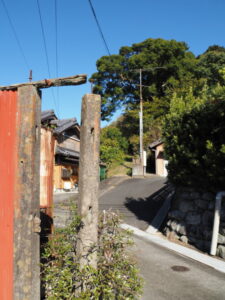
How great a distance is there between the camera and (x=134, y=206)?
14.3m

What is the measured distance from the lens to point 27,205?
3018mm

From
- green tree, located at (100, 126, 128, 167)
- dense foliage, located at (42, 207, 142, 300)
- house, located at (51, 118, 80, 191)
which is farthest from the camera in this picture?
green tree, located at (100, 126, 128, 167)

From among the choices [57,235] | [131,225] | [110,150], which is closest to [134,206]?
[131,225]

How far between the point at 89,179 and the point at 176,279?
4.07m

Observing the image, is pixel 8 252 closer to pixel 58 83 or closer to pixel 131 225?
pixel 58 83

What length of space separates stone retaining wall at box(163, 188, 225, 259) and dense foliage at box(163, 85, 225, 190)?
414 millimetres

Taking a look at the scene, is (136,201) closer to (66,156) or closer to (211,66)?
(66,156)

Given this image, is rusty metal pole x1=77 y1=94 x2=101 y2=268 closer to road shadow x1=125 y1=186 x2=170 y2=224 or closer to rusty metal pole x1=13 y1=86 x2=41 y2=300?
rusty metal pole x1=13 y1=86 x2=41 y2=300

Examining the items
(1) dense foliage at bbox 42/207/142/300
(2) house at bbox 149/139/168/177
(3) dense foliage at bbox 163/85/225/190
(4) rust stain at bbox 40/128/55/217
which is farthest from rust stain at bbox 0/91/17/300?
(2) house at bbox 149/139/168/177

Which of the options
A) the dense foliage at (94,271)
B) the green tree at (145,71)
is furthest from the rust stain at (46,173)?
the green tree at (145,71)

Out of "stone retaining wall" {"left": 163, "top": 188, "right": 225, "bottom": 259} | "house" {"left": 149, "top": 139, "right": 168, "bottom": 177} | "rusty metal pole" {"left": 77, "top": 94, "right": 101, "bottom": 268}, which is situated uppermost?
"house" {"left": 149, "top": 139, "right": 168, "bottom": 177}

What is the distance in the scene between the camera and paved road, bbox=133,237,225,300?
16.9ft

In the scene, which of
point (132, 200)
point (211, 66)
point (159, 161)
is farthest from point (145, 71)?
point (132, 200)

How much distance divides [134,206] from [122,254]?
36.3 feet
